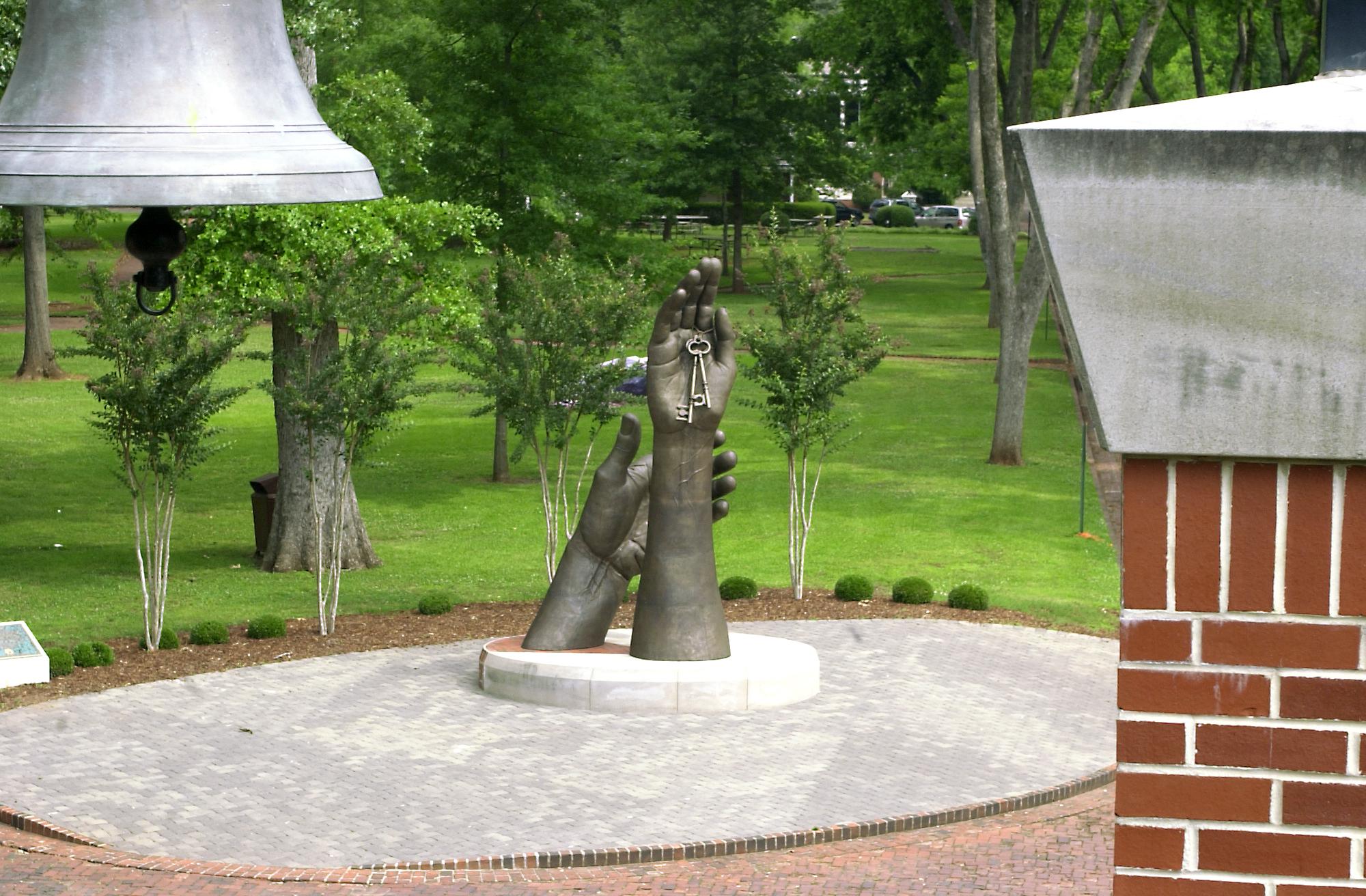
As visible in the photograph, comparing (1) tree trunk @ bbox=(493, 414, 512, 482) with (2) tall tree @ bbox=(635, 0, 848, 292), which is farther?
(2) tall tree @ bbox=(635, 0, 848, 292)

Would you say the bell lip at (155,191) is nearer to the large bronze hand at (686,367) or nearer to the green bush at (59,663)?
the large bronze hand at (686,367)

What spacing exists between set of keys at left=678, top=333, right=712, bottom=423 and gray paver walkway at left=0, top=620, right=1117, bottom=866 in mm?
2323

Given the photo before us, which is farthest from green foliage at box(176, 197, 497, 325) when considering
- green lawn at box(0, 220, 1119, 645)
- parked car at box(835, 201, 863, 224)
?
parked car at box(835, 201, 863, 224)

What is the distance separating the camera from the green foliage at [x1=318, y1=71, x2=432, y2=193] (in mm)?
19688

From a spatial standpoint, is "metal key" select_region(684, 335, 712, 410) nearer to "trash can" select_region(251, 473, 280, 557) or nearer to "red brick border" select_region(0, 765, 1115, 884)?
"red brick border" select_region(0, 765, 1115, 884)

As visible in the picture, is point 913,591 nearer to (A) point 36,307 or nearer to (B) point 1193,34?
(B) point 1193,34

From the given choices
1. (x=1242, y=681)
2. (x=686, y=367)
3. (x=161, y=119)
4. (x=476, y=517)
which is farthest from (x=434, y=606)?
(x=1242, y=681)

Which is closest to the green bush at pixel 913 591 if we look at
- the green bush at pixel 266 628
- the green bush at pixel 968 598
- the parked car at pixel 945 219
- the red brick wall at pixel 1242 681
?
the green bush at pixel 968 598

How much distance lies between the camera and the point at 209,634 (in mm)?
15836

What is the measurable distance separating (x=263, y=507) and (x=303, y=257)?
4.59 metres

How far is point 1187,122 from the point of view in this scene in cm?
228

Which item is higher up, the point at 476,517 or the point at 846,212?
the point at 846,212

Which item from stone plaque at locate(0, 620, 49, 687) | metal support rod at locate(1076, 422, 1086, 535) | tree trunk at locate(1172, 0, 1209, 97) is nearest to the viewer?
stone plaque at locate(0, 620, 49, 687)

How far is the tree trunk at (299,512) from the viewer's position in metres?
20.2
